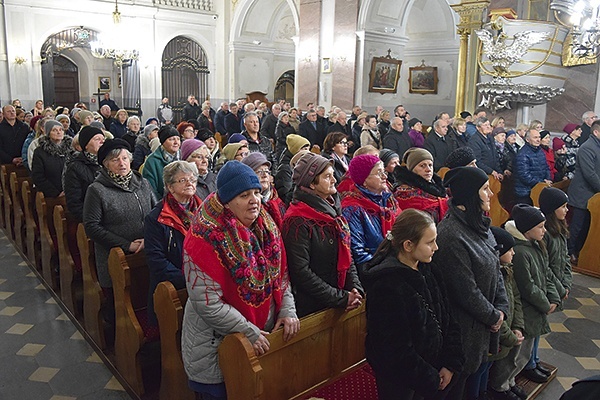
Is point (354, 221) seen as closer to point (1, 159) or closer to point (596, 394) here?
point (596, 394)

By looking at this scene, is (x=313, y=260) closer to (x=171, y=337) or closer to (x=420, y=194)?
(x=171, y=337)

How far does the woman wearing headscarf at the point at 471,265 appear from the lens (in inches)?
97.9

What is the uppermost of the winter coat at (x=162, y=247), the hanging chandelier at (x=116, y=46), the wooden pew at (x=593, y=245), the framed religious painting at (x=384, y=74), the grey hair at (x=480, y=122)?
the hanging chandelier at (x=116, y=46)

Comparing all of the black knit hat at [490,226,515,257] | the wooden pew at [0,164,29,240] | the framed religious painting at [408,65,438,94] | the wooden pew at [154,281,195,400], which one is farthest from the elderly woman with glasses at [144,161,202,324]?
the framed religious painting at [408,65,438,94]

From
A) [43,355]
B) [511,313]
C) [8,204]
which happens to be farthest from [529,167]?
[8,204]

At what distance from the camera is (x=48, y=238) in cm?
446

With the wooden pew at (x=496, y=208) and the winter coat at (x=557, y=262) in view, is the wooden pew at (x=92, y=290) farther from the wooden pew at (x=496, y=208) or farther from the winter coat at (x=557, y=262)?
the wooden pew at (x=496, y=208)

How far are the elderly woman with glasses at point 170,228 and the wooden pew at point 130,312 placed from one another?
133 millimetres

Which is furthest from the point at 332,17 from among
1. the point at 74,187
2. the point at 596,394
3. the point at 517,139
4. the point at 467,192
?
the point at 596,394

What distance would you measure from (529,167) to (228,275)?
208 inches

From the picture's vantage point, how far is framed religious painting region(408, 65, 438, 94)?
48.2 ft

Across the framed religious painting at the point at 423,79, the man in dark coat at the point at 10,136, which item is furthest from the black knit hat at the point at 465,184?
the framed religious painting at the point at 423,79

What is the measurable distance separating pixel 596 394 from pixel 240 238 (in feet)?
4.62

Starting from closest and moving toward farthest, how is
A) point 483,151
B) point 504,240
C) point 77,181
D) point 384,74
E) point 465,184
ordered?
point 465,184 < point 504,240 < point 77,181 < point 483,151 < point 384,74
